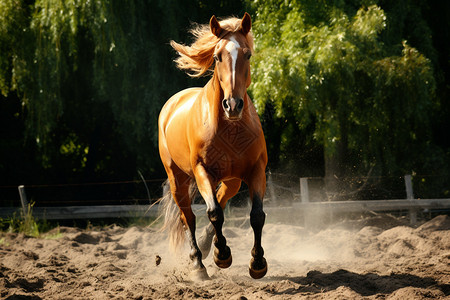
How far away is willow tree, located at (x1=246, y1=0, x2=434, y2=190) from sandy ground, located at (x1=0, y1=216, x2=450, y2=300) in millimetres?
1456

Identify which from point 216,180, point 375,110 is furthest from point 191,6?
point 216,180

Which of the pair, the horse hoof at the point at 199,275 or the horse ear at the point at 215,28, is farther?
the horse hoof at the point at 199,275

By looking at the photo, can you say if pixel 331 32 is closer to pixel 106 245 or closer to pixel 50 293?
pixel 106 245

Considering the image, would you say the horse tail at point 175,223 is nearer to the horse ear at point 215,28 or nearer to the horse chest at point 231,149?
the horse chest at point 231,149

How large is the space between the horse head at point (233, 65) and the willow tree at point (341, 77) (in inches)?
136

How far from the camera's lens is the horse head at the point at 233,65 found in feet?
11.7

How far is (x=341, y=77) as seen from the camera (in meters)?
7.73

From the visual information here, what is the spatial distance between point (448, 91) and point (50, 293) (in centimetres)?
806

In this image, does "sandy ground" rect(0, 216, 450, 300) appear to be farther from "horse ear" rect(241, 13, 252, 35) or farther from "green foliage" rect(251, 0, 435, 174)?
"horse ear" rect(241, 13, 252, 35)

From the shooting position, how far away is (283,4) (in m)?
8.38

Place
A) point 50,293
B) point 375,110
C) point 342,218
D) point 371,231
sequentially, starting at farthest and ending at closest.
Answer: point 342,218
point 375,110
point 371,231
point 50,293

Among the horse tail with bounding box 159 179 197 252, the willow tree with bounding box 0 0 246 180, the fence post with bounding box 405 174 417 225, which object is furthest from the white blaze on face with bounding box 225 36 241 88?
the fence post with bounding box 405 174 417 225

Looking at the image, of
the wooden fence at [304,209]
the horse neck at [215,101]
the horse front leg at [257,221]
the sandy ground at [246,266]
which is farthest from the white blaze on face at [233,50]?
the wooden fence at [304,209]

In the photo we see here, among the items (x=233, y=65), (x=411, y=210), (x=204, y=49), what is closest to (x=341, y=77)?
(x=411, y=210)
